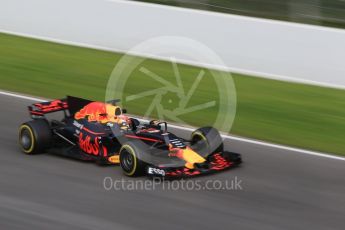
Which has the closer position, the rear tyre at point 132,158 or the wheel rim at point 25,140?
the rear tyre at point 132,158

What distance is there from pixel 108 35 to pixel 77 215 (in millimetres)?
8871

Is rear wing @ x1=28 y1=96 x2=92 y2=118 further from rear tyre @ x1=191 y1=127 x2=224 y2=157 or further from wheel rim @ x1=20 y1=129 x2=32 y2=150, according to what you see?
rear tyre @ x1=191 y1=127 x2=224 y2=157

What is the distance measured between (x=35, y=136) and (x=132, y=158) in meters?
1.57

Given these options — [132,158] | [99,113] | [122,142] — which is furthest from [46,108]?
[132,158]

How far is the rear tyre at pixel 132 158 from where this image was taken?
9.04 meters

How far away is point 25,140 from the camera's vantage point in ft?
33.5

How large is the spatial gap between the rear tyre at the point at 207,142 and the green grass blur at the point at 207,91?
1.88 m

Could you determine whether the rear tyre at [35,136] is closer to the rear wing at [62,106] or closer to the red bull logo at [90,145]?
the rear wing at [62,106]

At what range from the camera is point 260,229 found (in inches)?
309

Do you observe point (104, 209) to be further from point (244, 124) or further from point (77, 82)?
point (77, 82)

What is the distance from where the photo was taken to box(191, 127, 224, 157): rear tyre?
9594mm

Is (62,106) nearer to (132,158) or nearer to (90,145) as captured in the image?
(90,145)

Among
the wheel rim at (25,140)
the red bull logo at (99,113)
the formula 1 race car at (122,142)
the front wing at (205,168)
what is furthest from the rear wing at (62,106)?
the front wing at (205,168)

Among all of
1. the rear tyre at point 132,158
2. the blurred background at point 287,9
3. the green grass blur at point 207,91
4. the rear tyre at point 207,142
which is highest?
the blurred background at point 287,9
